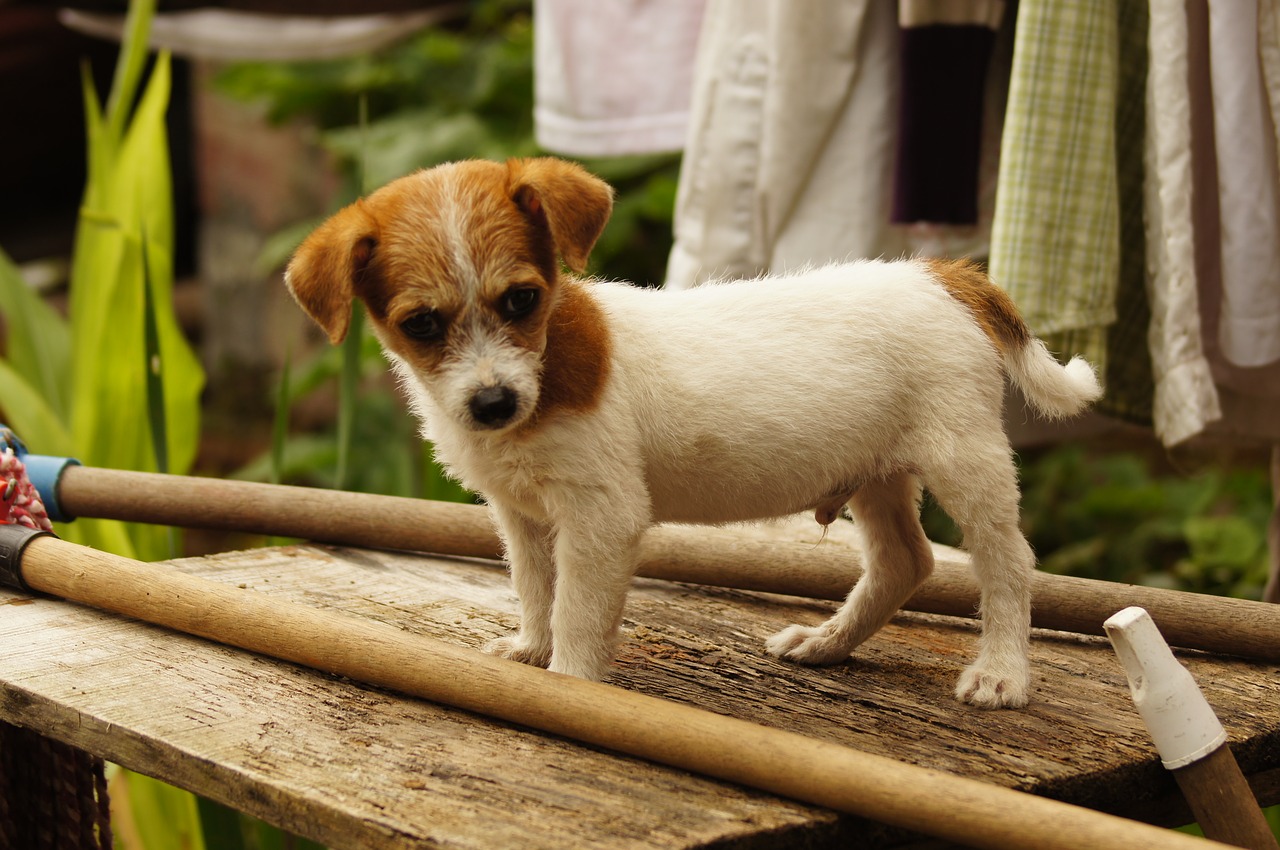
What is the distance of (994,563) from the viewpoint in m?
1.42

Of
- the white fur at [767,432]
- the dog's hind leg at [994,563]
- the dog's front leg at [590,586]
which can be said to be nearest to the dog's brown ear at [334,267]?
the white fur at [767,432]

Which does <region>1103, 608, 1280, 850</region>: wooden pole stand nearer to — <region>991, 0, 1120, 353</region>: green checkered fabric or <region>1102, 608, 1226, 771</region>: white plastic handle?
<region>1102, 608, 1226, 771</region>: white plastic handle

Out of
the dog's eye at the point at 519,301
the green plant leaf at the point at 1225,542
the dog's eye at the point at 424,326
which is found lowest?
the green plant leaf at the point at 1225,542

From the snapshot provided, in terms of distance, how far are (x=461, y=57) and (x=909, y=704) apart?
3227mm

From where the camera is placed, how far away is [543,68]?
8.66 ft

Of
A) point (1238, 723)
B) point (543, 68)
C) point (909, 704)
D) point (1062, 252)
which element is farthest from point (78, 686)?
point (543, 68)

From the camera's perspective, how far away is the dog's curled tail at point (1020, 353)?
1.48 m

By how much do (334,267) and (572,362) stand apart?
0.88 feet

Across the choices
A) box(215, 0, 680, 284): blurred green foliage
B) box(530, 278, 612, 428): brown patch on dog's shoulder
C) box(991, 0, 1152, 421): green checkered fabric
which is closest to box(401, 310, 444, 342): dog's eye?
box(530, 278, 612, 428): brown patch on dog's shoulder

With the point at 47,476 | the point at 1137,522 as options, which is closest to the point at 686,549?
the point at 47,476

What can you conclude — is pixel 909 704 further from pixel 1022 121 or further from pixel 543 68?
pixel 543 68

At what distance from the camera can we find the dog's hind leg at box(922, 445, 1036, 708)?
140 centimetres

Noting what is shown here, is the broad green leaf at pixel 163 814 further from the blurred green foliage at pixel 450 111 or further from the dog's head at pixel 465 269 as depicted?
Answer: the blurred green foliage at pixel 450 111

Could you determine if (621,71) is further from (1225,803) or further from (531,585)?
(1225,803)
